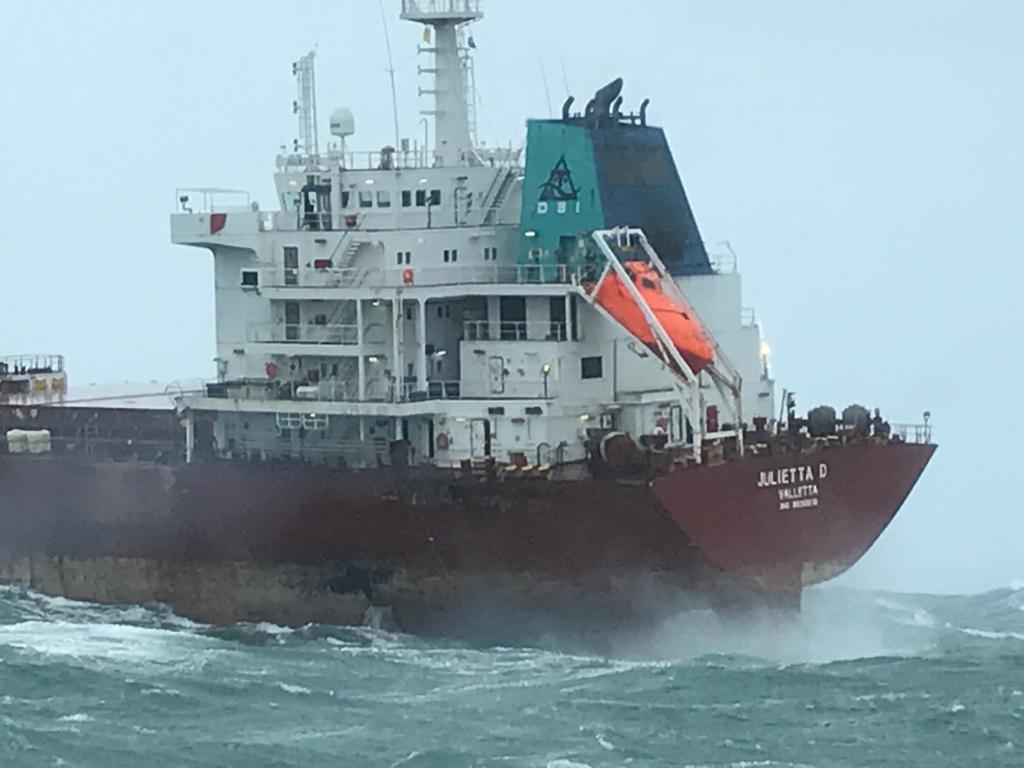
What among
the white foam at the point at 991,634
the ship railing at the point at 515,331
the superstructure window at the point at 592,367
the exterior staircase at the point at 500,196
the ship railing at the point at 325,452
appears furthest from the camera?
the exterior staircase at the point at 500,196

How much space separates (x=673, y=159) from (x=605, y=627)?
8283mm

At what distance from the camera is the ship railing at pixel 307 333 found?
4241cm

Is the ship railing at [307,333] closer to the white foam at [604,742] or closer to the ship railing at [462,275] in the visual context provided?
the ship railing at [462,275]

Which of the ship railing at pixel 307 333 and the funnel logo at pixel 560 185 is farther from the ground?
the funnel logo at pixel 560 185

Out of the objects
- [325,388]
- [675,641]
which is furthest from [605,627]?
[325,388]

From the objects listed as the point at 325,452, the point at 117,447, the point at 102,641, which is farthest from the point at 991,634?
the point at 117,447

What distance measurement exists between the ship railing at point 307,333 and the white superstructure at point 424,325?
0.04m

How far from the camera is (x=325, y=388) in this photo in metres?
42.2

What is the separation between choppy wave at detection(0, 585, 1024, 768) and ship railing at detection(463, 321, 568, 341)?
16.3 feet

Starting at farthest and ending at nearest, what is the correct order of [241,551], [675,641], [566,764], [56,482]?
[56,482] → [241,551] → [675,641] → [566,764]

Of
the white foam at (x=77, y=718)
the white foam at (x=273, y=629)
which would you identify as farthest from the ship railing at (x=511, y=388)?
the white foam at (x=77, y=718)

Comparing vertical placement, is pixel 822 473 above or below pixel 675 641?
above

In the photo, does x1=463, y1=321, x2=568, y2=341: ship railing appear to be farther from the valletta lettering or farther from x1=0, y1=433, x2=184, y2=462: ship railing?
x1=0, y1=433, x2=184, y2=462: ship railing

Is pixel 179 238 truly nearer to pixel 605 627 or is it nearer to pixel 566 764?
pixel 605 627
